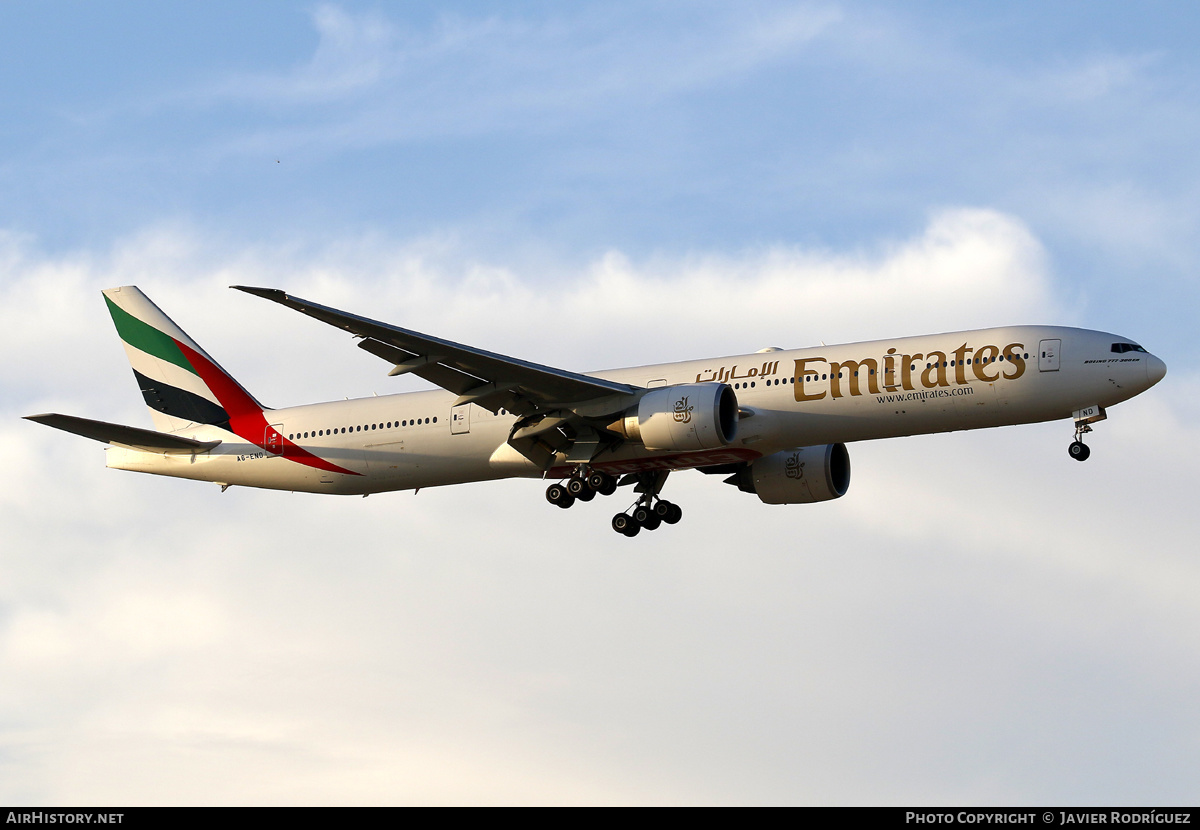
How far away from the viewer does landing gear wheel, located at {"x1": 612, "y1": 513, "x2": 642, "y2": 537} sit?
137 feet

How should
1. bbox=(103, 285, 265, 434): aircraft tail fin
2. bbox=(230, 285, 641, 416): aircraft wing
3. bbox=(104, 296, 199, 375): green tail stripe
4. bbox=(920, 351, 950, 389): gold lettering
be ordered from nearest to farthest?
bbox=(230, 285, 641, 416): aircraft wing → bbox=(920, 351, 950, 389): gold lettering → bbox=(103, 285, 265, 434): aircraft tail fin → bbox=(104, 296, 199, 375): green tail stripe

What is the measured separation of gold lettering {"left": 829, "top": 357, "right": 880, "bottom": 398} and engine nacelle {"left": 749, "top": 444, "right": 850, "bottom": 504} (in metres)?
6.24

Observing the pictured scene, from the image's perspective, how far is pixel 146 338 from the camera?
46.2 meters

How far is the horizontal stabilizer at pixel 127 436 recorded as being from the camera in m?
38.5

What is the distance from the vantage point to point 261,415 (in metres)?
43.4

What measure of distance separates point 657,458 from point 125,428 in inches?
617

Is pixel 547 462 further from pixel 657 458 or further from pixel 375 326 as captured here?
pixel 375 326

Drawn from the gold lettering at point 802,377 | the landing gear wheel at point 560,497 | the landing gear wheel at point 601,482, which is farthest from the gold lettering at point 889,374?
the landing gear wheel at point 560,497

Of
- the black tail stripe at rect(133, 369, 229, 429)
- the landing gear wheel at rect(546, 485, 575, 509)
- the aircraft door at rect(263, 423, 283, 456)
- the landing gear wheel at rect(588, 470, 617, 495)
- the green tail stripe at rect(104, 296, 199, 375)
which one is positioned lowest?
the landing gear wheel at rect(546, 485, 575, 509)

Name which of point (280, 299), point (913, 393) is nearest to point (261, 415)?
point (280, 299)

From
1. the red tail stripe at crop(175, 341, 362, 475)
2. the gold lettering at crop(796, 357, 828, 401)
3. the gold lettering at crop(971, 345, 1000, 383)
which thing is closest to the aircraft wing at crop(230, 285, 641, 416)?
the gold lettering at crop(796, 357, 828, 401)

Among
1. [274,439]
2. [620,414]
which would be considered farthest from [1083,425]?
[274,439]

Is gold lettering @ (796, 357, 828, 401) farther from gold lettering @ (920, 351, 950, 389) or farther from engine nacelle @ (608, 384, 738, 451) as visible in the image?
gold lettering @ (920, 351, 950, 389)

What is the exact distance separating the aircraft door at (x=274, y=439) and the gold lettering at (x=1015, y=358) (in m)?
21.1
